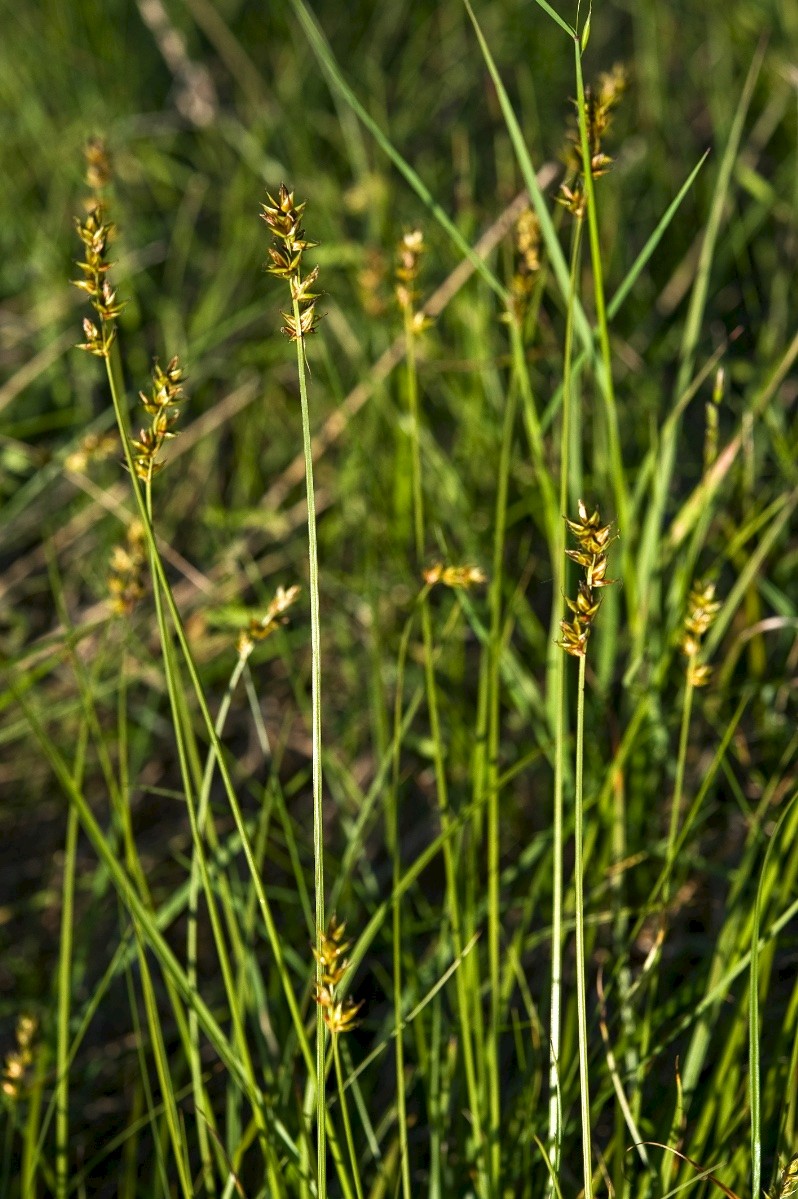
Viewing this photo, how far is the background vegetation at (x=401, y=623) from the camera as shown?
1.29m

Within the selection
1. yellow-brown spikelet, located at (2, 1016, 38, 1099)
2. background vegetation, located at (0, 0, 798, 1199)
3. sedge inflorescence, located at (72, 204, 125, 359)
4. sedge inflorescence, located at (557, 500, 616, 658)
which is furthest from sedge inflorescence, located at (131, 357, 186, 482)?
yellow-brown spikelet, located at (2, 1016, 38, 1099)

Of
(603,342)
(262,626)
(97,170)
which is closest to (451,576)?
(262,626)

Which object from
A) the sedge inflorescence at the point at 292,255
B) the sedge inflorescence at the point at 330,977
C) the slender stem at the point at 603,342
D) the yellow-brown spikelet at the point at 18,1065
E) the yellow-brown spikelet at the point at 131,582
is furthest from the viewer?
the yellow-brown spikelet at the point at 131,582

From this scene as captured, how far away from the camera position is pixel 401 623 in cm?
195

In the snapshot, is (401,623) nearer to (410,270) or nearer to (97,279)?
(410,270)

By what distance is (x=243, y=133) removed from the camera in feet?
8.96

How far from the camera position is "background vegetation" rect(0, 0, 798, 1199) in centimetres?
129

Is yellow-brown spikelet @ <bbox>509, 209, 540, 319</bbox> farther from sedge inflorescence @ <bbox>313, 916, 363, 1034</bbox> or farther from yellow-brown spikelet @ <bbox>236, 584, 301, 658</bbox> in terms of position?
sedge inflorescence @ <bbox>313, 916, 363, 1034</bbox>

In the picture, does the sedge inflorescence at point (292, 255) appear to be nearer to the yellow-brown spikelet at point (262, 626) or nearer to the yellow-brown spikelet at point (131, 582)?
the yellow-brown spikelet at point (262, 626)

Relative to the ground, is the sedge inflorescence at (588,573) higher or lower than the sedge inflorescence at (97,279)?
lower

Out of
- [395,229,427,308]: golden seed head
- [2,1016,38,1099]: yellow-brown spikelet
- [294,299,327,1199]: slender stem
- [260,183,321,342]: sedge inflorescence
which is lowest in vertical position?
[2,1016,38,1099]: yellow-brown spikelet

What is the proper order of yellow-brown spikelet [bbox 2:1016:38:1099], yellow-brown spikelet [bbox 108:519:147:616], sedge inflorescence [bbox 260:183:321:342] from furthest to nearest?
yellow-brown spikelet [bbox 108:519:147:616] → yellow-brown spikelet [bbox 2:1016:38:1099] → sedge inflorescence [bbox 260:183:321:342]

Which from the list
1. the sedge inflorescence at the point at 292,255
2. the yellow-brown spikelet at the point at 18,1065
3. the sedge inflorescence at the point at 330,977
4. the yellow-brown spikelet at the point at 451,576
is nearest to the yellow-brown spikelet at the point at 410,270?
the yellow-brown spikelet at the point at 451,576

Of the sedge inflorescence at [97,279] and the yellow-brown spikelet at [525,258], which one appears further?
the yellow-brown spikelet at [525,258]
